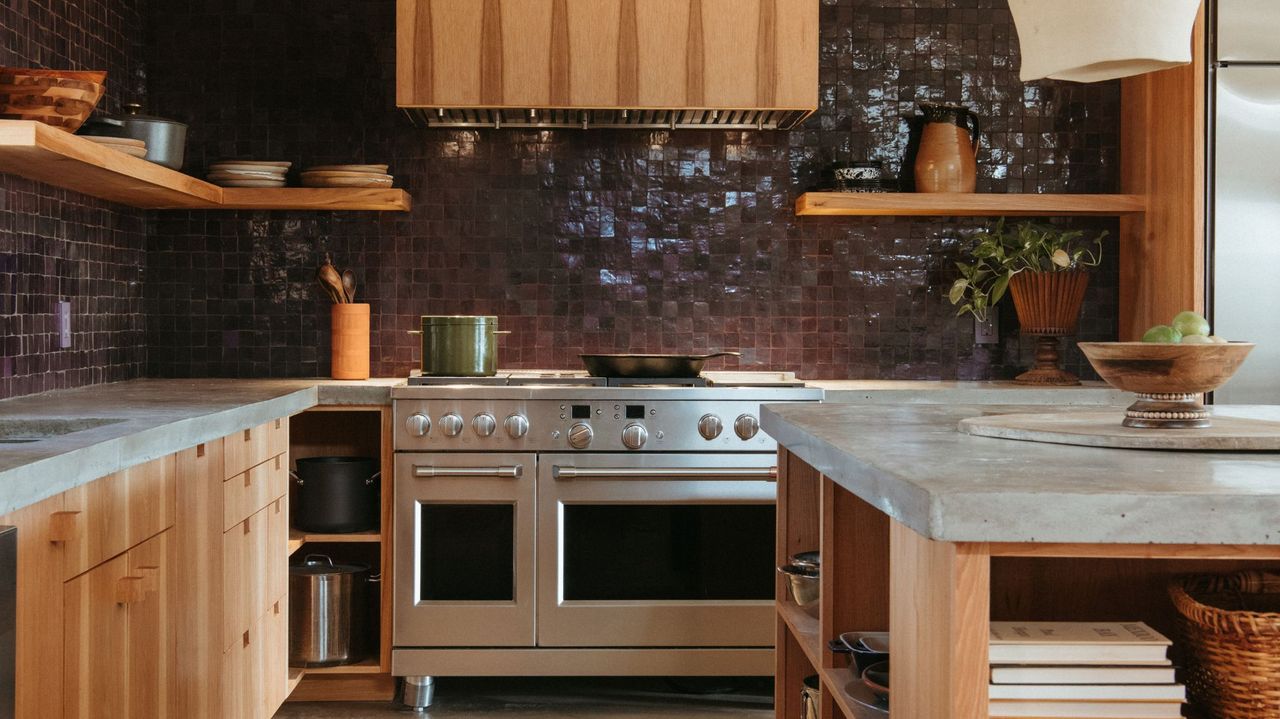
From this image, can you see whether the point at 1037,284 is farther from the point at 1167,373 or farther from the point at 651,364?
the point at 1167,373

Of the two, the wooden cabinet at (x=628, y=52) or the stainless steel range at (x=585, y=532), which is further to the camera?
the wooden cabinet at (x=628, y=52)

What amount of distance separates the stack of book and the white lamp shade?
0.81 metres

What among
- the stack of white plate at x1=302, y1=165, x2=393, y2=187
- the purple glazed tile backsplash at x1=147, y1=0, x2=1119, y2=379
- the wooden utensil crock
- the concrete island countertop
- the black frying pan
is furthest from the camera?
the purple glazed tile backsplash at x1=147, y1=0, x2=1119, y2=379

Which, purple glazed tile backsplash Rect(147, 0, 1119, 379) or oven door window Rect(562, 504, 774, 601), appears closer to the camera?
oven door window Rect(562, 504, 774, 601)

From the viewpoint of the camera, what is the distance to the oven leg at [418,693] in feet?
11.1

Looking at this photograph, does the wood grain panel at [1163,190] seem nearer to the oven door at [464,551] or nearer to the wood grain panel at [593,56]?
the wood grain panel at [593,56]

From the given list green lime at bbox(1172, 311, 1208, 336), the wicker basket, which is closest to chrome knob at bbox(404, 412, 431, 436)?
green lime at bbox(1172, 311, 1208, 336)

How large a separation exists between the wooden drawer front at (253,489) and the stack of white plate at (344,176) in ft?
3.12

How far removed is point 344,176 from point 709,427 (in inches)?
55.8

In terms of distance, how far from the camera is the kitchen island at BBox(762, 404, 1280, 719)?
1.08 meters

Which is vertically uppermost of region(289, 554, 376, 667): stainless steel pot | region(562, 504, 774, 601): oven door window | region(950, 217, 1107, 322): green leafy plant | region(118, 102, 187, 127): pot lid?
region(118, 102, 187, 127): pot lid

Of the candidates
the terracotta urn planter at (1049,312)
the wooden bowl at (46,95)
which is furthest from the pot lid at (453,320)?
the terracotta urn planter at (1049,312)

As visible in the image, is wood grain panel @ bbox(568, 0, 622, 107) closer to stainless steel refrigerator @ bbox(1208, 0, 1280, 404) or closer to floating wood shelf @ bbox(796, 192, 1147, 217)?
floating wood shelf @ bbox(796, 192, 1147, 217)

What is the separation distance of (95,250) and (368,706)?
1592 millimetres
